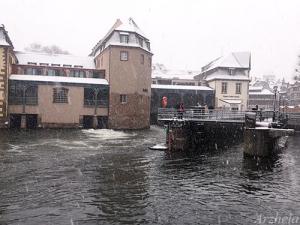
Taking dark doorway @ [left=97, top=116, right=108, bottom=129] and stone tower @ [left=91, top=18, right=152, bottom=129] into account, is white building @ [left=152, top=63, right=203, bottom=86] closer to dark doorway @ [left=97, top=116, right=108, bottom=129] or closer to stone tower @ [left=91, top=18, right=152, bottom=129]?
stone tower @ [left=91, top=18, right=152, bottom=129]

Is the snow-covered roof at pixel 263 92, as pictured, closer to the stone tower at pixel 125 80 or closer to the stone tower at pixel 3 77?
the stone tower at pixel 125 80

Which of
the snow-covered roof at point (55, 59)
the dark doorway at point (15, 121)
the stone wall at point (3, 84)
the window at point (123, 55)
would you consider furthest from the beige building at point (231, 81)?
the stone wall at point (3, 84)

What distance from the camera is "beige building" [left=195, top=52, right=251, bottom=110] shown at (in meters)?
59.1

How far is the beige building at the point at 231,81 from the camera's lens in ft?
194

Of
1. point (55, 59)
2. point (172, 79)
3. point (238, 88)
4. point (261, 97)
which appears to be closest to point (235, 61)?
point (238, 88)

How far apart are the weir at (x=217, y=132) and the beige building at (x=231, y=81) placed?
2344cm

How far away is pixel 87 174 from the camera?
57.1 ft

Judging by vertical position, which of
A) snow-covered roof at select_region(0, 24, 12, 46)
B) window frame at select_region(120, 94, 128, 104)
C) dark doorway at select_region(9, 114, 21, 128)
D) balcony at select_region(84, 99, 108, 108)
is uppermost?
snow-covered roof at select_region(0, 24, 12, 46)

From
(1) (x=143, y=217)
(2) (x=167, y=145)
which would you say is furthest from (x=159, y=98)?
(1) (x=143, y=217)

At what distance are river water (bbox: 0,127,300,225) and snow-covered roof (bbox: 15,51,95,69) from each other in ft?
105

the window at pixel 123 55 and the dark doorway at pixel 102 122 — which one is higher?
the window at pixel 123 55

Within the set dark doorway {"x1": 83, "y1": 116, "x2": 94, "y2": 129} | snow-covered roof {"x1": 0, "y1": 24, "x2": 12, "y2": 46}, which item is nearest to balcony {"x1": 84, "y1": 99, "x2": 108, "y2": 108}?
dark doorway {"x1": 83, "y1": 116, "x2": 94, "y2": 129}

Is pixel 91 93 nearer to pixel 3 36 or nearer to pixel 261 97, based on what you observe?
pixel 3 36

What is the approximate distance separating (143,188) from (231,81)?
47.7 metres
